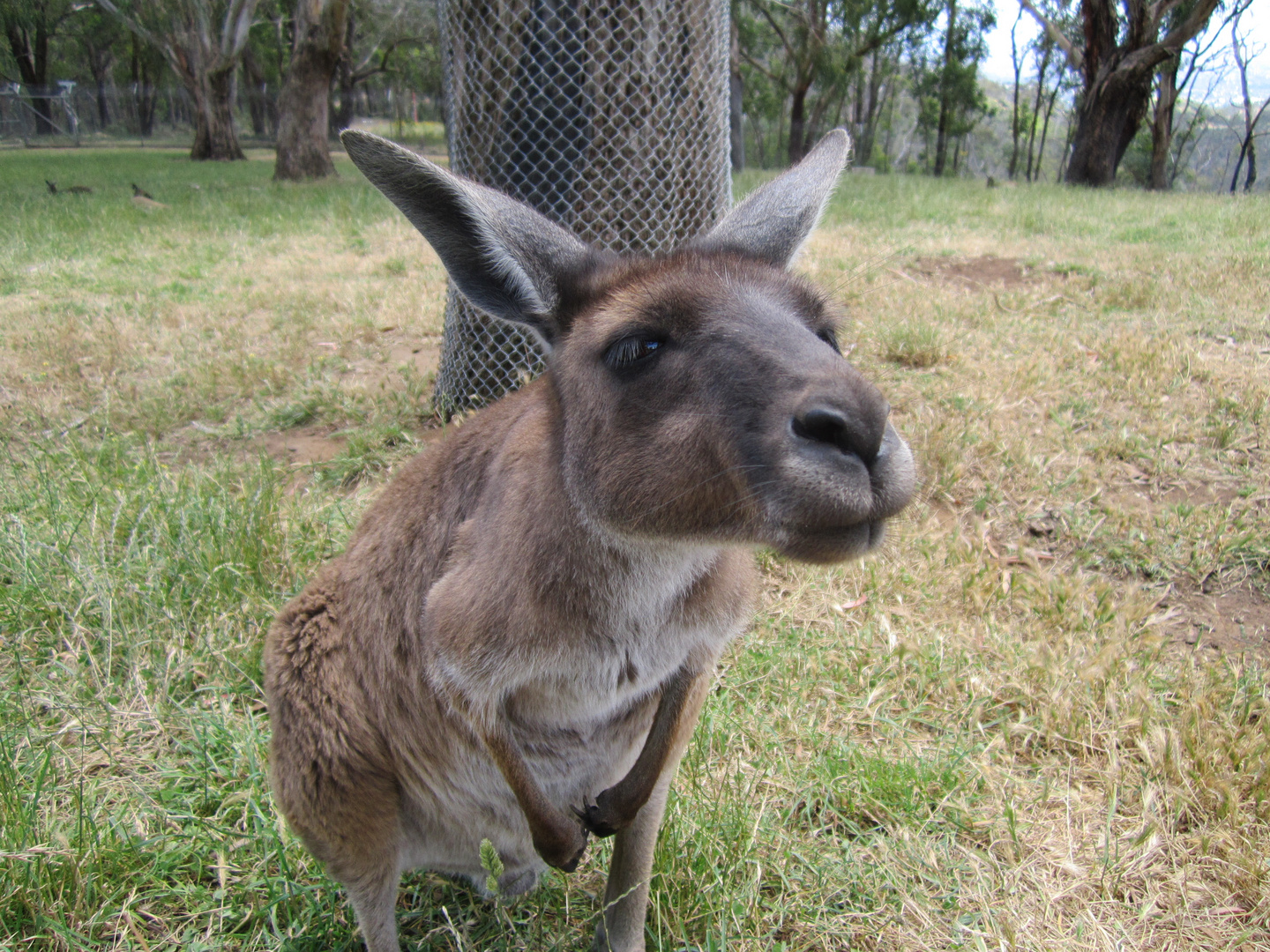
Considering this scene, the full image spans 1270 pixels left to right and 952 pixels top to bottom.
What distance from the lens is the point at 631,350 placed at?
1.76 m

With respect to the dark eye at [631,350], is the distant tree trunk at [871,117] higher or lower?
higher

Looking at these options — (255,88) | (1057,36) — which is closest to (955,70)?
(1057,36)

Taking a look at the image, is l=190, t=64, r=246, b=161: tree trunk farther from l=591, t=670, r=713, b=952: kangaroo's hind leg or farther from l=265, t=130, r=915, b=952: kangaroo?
l=591, t=670, r=713, b=952: kangaroo's hind leg

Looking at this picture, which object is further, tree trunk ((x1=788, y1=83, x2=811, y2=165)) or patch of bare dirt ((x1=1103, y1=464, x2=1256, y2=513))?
tree trunk ((x1=788, y1=83, x2=811, y2=165))

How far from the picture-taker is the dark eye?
1.75m

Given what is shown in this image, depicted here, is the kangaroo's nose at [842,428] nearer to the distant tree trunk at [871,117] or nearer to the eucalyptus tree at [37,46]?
the distant tree trunk at [871,117]

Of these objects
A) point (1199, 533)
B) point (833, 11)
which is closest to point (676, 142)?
point (1199, 533)

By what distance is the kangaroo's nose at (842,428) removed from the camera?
54.7 inches

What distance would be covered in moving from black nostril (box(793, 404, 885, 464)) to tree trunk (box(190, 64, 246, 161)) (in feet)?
85.9

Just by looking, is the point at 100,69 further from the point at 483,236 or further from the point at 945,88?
the point at 483,236

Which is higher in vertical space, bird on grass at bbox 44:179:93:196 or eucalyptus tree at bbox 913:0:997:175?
eucalyptus tree at bbox 913:0:997:175

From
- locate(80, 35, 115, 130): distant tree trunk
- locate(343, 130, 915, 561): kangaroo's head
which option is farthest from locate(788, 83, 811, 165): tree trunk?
locate(80, 35, 115, 130): distant tree trunk

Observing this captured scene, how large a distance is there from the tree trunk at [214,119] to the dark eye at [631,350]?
84.3 feet

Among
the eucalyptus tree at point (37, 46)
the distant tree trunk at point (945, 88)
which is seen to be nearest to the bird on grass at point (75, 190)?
the eucalyptus tree at point (37, 46)
